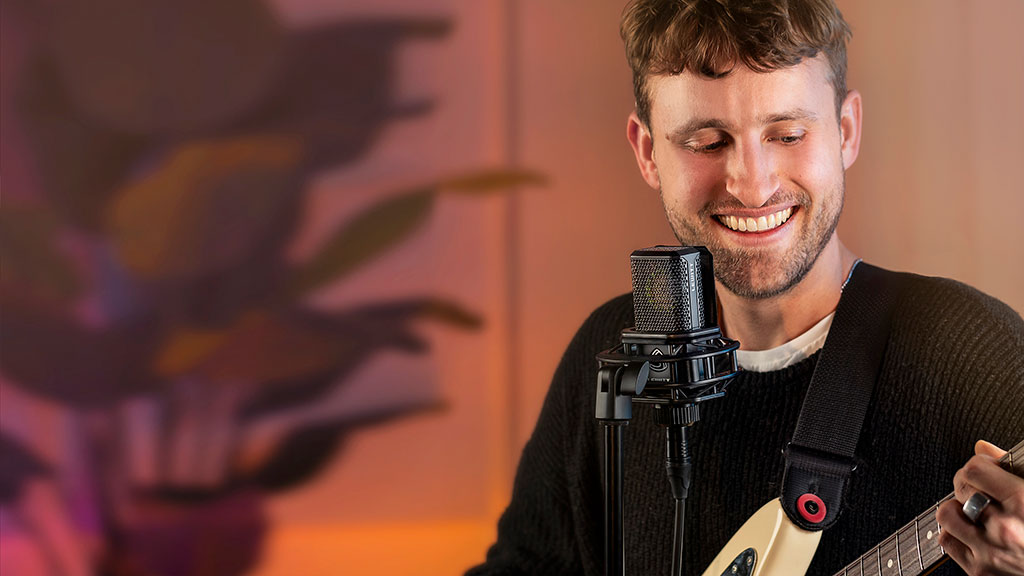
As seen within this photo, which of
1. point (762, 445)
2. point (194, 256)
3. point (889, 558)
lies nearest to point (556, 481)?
point (762, 445)

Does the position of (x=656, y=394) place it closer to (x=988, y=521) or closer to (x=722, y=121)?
(x=988, y=521)

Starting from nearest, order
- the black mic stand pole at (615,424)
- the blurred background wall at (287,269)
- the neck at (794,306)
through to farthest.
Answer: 1. the black mic stand pole at (615,424)
2. the neck at (794,306)
3. the blurred background wall at (287,269)

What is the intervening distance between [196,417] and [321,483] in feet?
1.20

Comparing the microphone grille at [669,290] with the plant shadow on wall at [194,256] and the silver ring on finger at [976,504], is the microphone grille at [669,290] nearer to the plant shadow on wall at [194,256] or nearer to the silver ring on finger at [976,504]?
the silver ring on finger at [976,504]

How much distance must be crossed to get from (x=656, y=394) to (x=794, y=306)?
0.48 meters

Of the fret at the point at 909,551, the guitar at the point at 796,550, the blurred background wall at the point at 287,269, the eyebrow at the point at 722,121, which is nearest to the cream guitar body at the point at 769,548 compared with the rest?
the guitar at the point at 796,550

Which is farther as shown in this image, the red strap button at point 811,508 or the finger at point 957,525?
the red strap button at point 811,508

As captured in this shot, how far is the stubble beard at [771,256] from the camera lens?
122 centimetres

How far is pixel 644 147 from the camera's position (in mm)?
1392

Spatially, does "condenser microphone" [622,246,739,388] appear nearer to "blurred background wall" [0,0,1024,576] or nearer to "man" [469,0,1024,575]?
"man" [469,0,1024,575]

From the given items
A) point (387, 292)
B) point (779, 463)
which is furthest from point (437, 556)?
point (779, 463)

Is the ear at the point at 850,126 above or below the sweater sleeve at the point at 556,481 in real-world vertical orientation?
above

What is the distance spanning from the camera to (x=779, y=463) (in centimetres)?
123

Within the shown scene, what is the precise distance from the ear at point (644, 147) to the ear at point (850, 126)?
0.25 metres
